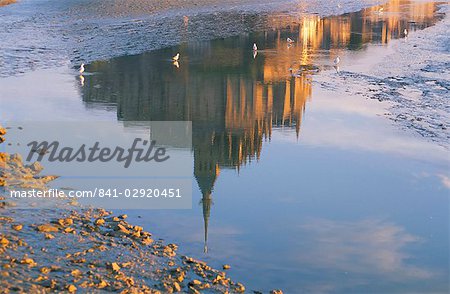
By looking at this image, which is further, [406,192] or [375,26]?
[375,26]

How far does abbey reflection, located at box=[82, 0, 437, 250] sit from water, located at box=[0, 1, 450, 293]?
0.11 m

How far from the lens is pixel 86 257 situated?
609 inches

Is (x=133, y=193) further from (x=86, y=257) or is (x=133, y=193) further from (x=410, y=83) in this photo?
(x=410, y=83)

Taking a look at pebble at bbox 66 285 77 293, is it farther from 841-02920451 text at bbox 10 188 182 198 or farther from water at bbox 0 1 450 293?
841-02920451 text at bbox 10 188 182 198

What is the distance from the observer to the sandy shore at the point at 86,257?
14.1 metres

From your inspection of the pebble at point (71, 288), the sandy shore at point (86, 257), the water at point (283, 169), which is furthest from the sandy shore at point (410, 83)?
the pebble at point (71, 288)

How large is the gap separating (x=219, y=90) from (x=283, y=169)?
14047mm

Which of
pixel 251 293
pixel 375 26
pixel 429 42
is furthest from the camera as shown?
pixel 375 26

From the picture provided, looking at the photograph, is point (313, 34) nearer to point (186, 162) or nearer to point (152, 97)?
point (152, 97)

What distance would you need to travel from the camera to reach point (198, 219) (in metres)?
19.7

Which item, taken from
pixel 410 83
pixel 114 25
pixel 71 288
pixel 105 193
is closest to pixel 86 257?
pixel 71 288

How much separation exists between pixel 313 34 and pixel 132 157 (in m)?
41.0

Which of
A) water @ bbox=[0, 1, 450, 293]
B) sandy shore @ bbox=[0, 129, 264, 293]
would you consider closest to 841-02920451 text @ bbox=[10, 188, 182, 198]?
sandy shore @ bbox=[0, 129, 264, 293]

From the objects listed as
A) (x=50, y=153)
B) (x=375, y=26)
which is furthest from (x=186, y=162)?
(x=375, y=26)
